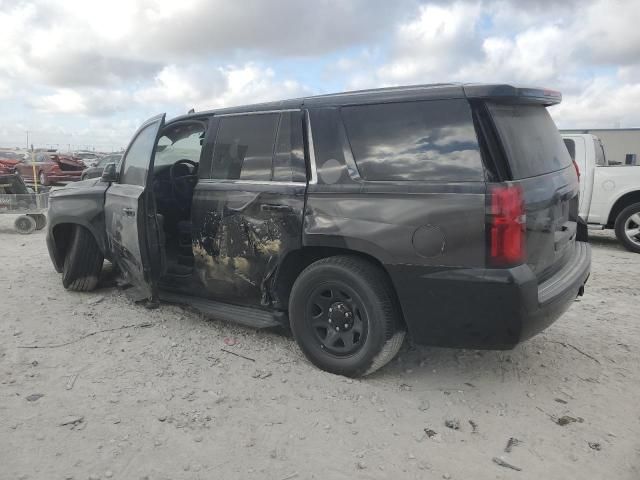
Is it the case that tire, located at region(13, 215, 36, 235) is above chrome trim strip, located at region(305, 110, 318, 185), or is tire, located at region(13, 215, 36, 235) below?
below

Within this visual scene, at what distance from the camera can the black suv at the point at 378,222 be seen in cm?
287

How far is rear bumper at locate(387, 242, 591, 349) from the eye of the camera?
111 inches

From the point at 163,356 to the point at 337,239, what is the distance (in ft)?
5.33

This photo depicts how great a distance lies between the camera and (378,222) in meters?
3.11

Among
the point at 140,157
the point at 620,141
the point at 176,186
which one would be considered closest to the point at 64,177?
the point at 176,186

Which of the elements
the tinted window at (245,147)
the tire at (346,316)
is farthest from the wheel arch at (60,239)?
the tire at (346,316)

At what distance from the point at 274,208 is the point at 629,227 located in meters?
6.55

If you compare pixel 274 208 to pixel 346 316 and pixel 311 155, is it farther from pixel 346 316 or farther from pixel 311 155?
pixel 346 316

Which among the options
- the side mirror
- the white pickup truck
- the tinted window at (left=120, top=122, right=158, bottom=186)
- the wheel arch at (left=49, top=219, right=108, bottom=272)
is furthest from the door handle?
the white pickup truck

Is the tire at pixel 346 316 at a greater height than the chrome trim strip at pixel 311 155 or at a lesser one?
lesser

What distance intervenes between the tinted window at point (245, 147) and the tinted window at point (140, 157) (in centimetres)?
60

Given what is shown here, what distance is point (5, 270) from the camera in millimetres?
6434

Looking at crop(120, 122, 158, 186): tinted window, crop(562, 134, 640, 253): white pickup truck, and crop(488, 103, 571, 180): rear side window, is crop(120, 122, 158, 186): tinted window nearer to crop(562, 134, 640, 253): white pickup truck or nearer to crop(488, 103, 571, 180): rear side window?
crop(488, 103, 571, 180): rear side window

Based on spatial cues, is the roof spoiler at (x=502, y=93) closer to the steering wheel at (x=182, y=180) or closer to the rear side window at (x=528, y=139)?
the rear side window at (x=528, y=139)
